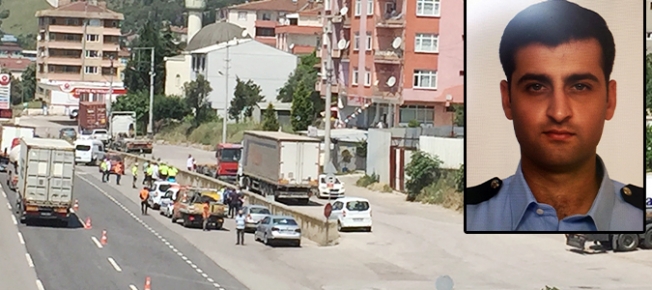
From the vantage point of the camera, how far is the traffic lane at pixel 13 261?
2836 centimetres

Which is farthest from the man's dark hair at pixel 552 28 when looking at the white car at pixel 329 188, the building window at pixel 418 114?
the building window at pixel 418 114

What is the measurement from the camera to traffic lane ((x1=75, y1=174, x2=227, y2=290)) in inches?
1189

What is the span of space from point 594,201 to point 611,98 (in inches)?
59.4

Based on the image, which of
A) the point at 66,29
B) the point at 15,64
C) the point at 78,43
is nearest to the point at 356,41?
the point at 78,43

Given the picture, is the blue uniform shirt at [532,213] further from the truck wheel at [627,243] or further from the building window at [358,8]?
the building window at [358,8]

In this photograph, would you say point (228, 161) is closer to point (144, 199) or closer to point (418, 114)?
point (418, 114)

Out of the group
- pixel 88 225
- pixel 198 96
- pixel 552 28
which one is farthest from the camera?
pixel 198 96

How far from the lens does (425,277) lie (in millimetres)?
32906

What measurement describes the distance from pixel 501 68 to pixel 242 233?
70.0 ft

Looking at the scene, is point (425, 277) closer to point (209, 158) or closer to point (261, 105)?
point (209, 158)

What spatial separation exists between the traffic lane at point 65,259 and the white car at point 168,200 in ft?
16.8

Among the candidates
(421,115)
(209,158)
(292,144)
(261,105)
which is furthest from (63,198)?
(261,105)

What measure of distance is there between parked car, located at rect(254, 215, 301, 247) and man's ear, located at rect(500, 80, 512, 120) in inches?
820

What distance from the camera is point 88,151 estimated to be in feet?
234
